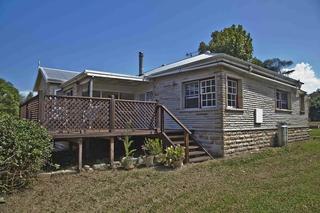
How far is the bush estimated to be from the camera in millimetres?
5207

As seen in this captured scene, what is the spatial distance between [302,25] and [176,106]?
321 inches

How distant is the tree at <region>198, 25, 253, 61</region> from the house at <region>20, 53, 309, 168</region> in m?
14.4

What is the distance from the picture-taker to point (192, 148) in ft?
29.7

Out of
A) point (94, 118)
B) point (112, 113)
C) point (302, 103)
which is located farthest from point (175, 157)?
point (302, 103)

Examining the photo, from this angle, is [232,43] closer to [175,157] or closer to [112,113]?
[112,113]

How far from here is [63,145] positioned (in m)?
12.8

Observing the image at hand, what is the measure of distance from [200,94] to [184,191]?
17.6 ft

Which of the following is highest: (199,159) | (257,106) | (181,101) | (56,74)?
(56,74)

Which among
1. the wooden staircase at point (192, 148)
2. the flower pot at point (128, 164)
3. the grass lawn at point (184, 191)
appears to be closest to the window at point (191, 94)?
the wooden staircase at point (192, 148)

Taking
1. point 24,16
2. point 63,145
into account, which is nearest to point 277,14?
point 24,16

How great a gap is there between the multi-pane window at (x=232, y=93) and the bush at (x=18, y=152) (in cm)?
695

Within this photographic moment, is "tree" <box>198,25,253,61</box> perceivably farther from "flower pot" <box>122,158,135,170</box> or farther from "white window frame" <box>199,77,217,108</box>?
"flower pot" <box>122,158,135,170</box>

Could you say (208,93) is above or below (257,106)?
above

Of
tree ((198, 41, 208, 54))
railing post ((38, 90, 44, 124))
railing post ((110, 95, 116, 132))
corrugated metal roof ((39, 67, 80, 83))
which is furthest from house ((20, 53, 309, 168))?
tree ((198, 41, 208, 54))
